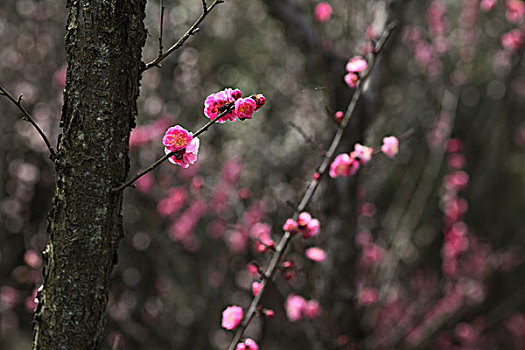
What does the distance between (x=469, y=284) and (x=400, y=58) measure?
2673 millimetres

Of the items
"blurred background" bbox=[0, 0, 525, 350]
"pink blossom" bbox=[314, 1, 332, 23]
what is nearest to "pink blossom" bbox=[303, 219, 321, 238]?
"blurred background" bbox=[0, 0, 525, 350]

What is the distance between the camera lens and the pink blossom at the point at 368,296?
333 cm

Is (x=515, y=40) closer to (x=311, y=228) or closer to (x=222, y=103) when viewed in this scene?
(x=311, y=228)

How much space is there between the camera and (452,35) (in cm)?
564

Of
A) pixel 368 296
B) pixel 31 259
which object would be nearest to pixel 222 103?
pixel 31 259

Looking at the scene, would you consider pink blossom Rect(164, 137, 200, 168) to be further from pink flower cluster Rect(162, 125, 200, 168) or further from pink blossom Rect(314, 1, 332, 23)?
pink blossom Rect(314, 1, 332, 23)

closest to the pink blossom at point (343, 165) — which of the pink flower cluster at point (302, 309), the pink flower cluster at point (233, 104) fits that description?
the pink flower cluster at point (233, 104)

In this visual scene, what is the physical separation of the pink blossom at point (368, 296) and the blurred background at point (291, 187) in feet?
0.05

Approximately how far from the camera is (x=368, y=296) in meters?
3.49

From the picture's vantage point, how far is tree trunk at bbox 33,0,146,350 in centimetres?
108

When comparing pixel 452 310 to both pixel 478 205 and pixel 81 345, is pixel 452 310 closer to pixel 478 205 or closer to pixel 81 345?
pixel 478 205

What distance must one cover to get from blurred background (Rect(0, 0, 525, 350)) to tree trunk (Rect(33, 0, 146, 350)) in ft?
5.57

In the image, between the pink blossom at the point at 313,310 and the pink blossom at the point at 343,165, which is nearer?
the pink blossom at the point at 343,165

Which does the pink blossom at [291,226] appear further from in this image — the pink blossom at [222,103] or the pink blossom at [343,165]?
the pink blossom at [222,103]
